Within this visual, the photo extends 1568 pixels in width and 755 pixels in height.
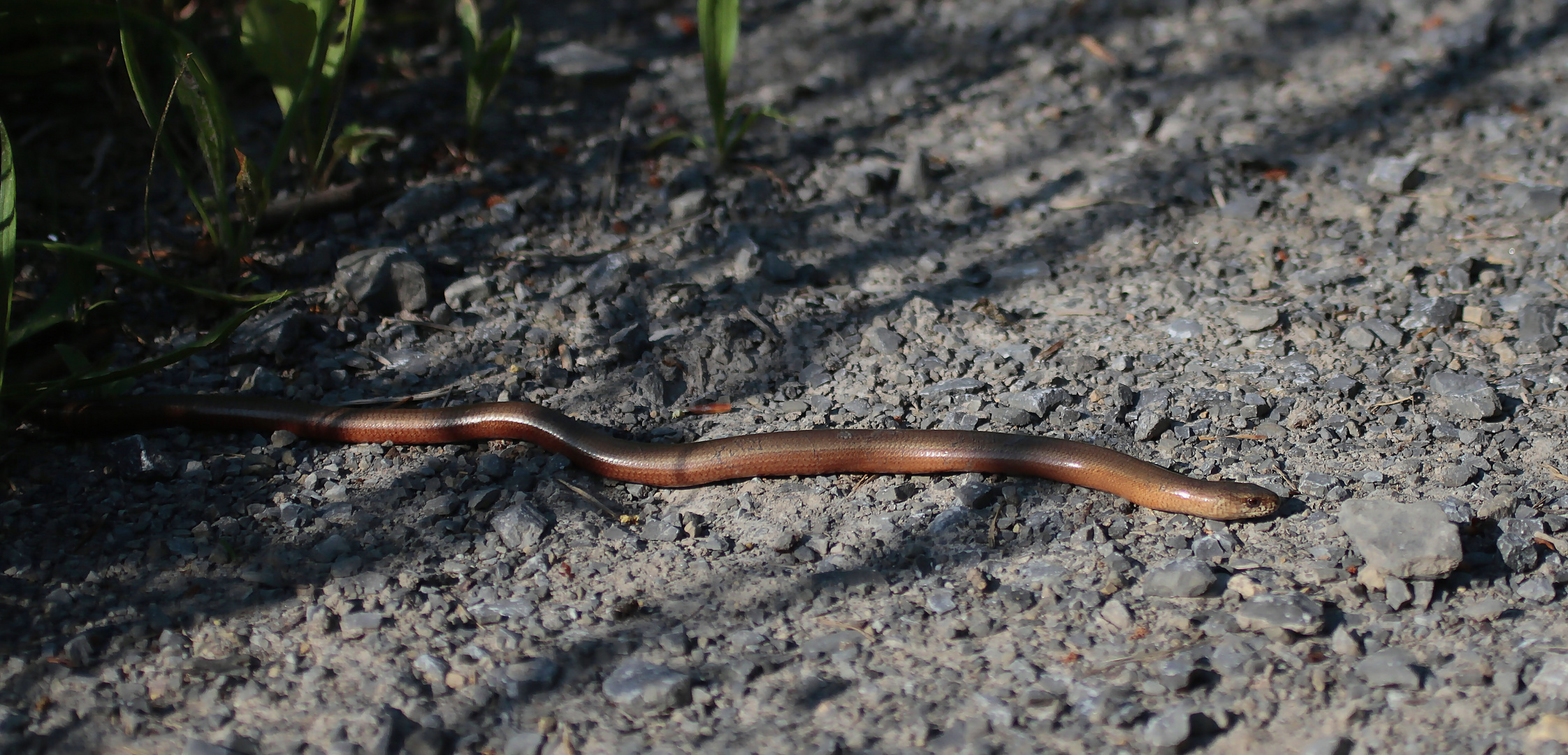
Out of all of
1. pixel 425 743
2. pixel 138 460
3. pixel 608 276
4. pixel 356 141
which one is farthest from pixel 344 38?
pixel 425 743

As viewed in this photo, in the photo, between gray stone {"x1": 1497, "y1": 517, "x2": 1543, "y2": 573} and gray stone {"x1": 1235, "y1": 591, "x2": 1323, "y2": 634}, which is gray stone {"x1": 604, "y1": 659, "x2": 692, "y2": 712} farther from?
gray stone {"x1": 1497, "y1": 517, "x2": 1543, "y2": 573}

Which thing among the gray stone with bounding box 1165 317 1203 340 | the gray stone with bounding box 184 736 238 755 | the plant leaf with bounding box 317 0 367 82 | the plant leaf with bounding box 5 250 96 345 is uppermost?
the plant leaf with bounding box 317 0 367 82

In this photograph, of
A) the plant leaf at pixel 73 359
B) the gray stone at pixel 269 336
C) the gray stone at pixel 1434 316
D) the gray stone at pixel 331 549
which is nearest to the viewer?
the gray stone at pixel 331 549

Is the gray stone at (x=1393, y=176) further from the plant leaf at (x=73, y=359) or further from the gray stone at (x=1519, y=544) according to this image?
the plant leaf at (x=73, y=359)

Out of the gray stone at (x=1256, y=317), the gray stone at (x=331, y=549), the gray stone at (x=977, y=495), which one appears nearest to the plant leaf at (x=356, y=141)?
the gray stone at (x=331, y=549)

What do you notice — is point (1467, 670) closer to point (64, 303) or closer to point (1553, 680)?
point (1553, 680)

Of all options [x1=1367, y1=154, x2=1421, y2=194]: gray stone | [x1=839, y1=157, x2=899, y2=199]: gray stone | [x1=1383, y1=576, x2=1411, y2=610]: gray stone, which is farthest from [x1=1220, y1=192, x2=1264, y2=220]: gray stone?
[x1=1383, y1=576, x2=1411, y2=610]: gray stone
